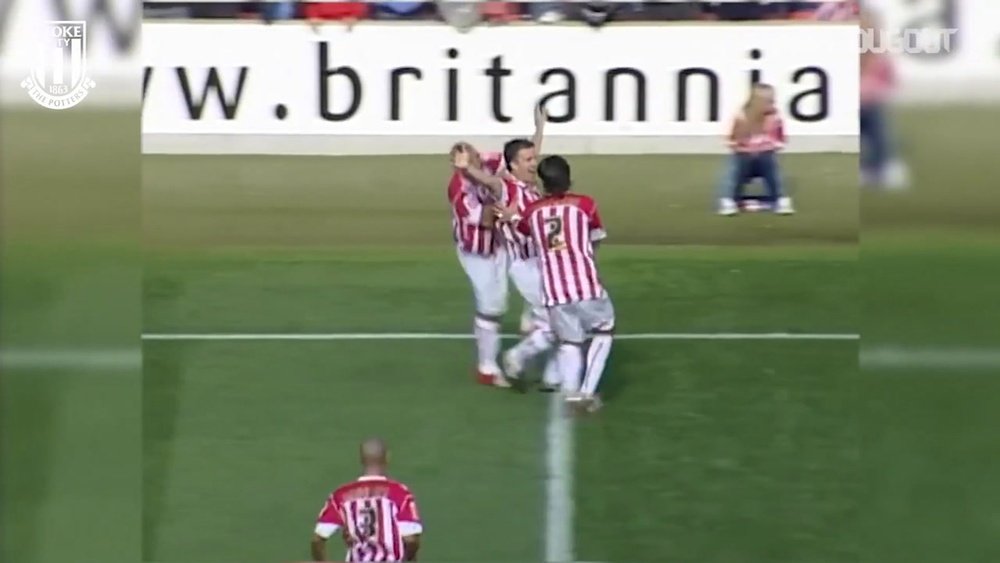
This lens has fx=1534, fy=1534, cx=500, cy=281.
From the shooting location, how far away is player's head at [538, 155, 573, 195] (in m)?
5.25

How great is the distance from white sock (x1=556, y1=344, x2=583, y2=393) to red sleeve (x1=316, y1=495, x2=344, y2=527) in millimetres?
885

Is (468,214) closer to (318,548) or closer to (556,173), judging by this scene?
(556,173)

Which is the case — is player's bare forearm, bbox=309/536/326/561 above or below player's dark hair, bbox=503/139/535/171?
below

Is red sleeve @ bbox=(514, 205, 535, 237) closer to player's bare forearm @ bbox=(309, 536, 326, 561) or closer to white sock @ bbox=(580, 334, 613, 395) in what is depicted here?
white sock @ bbox=(580, 334, 613, 395)

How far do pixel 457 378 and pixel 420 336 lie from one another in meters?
0.20

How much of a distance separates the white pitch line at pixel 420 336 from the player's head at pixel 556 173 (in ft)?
1.75

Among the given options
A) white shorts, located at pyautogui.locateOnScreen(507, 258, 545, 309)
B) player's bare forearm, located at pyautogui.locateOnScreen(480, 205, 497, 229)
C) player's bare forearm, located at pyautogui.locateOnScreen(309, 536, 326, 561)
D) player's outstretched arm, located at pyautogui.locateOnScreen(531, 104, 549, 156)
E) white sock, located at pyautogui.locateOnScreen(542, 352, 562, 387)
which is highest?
player's outstretched arm, located at pyautogui.locateOnScreen(531, 104, 549, 156)

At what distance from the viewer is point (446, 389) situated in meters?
5.34

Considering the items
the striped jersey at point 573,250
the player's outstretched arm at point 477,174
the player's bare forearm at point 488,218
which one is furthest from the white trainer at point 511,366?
the player's outstretched arm at point 477,174

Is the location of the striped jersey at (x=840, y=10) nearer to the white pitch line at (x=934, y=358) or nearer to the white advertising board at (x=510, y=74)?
the white advertising board at (x=510, y=74)

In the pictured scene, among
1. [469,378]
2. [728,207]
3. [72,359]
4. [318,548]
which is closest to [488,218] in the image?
[469,378]

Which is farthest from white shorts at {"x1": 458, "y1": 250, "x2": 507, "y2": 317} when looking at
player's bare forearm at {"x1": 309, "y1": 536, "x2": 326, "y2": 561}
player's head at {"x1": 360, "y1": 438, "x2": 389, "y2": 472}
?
player's bare forearm at {"x1": 309, "y1": 536, "x2": 326, "y2": 561}

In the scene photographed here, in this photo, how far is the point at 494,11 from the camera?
205 inches

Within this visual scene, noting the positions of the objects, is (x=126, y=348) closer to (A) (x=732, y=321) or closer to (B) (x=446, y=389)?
(B) (x=446, y=389)
